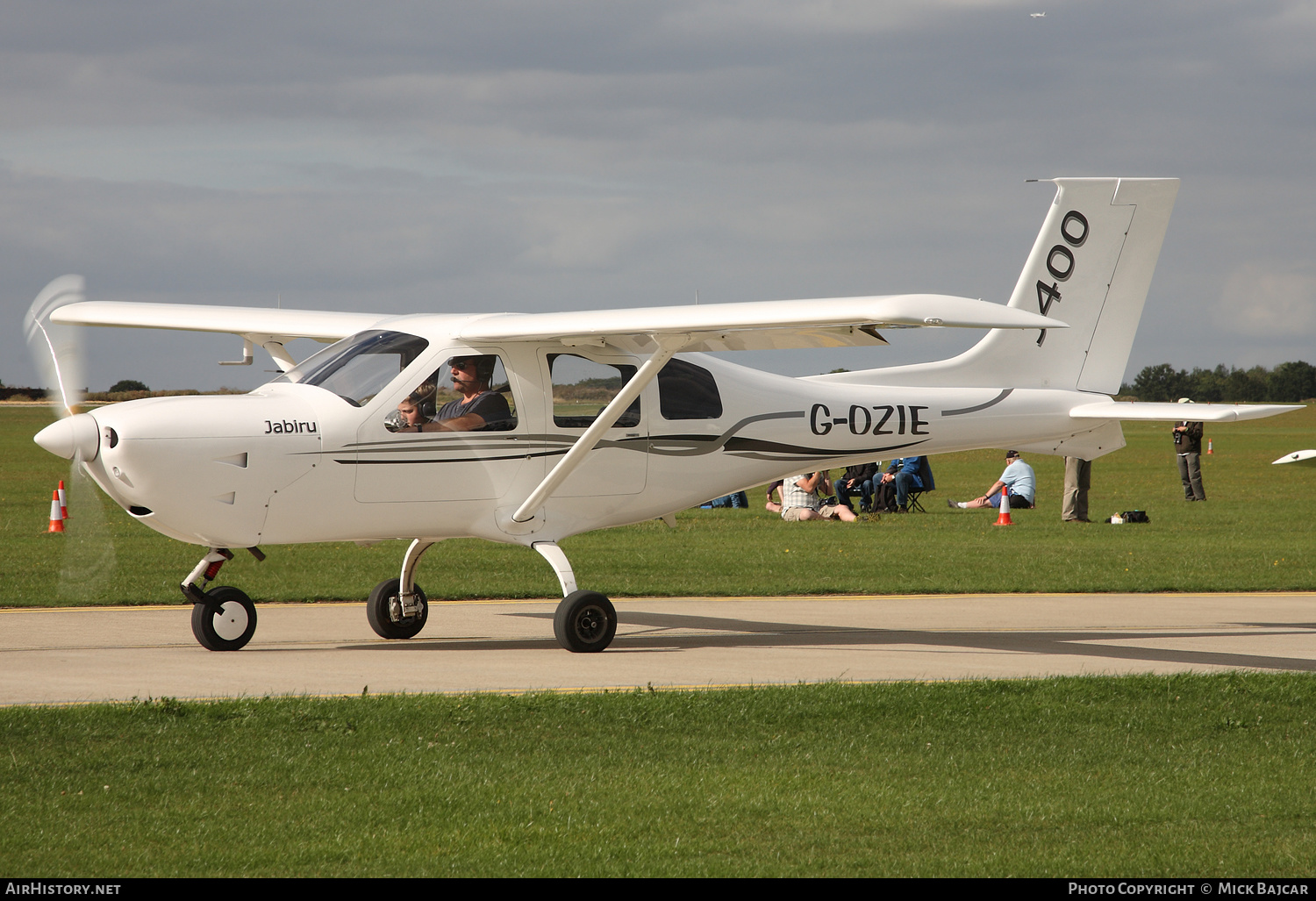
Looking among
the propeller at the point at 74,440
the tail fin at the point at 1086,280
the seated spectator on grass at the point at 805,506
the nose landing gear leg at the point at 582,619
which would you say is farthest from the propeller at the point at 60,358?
the seated spectator on grass at the point at 805,506

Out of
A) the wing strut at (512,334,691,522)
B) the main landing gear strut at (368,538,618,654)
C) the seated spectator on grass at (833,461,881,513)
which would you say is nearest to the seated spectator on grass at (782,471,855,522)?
the seated spectator on grass at (833,461,881,513)

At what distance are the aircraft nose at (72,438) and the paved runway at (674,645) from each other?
5.22 ft

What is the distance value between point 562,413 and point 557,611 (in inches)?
66.4

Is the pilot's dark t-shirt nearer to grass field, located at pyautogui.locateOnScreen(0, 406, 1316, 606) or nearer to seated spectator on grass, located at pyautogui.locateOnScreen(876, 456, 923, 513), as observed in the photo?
grass field, located at pyautogui.locateOnScreen(0, 406, 1316, 606)

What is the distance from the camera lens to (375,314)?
14.4 meters

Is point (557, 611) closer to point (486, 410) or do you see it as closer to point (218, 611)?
point (486, 410)

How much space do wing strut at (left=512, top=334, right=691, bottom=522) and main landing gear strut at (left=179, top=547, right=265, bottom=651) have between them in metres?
2.25

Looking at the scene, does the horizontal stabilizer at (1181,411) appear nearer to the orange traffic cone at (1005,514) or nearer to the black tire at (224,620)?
the black tire at (224,620)

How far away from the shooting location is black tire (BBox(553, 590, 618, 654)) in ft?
37.9

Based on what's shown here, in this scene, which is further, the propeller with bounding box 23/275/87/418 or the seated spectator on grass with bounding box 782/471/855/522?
the seated spectator on grass with bounding box 782/471/855/522

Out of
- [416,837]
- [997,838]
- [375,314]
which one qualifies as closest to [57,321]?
[375,314]

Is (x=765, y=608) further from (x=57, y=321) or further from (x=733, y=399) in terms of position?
(x=57, y=321)

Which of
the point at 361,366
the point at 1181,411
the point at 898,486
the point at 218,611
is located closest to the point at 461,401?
the point at 361,366

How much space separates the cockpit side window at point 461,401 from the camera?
11422mm
